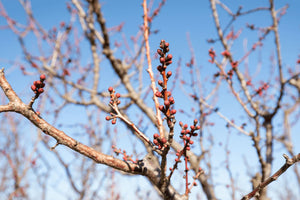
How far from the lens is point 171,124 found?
109 cm

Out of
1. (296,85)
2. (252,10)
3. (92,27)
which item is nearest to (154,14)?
(92,27)

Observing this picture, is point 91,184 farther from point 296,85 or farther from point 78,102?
point 296,85

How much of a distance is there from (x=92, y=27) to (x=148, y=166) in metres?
3.30

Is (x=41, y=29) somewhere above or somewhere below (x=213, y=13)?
above

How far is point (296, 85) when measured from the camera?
4.64 meters

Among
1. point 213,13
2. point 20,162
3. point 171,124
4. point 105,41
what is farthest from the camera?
point 20,162

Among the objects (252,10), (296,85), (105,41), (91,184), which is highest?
(105,41)

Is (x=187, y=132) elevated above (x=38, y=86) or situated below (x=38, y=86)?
below

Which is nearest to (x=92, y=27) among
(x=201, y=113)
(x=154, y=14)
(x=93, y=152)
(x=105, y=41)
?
(x=105, y=41)

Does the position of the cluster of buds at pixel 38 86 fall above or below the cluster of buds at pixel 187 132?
above

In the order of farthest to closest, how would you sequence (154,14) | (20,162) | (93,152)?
(20,162), (154,14), (93,152)

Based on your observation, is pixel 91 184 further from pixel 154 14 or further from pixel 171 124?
pixel 171 124

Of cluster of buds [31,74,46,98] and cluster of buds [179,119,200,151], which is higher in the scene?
cluster of buds [31,74,46,98]

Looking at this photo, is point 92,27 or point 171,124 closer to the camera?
point 171,124
